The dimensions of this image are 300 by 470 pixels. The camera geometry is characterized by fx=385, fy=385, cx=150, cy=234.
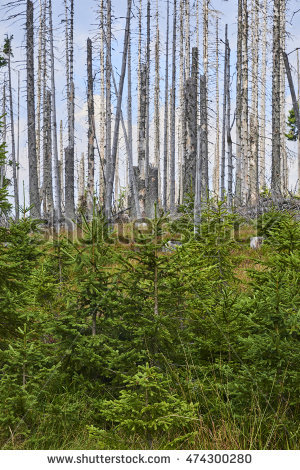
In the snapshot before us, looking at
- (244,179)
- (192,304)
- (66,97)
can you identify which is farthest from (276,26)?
(192,304)

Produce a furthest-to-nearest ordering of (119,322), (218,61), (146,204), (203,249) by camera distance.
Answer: (218,61) < (146,204) < (203,249) < (119,322)

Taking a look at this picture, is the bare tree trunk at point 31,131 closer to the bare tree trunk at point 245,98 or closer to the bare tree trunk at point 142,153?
the bare tree trunk at point 142,153

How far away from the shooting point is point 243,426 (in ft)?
10.3

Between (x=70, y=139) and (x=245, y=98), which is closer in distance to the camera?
(x=245, y=98)

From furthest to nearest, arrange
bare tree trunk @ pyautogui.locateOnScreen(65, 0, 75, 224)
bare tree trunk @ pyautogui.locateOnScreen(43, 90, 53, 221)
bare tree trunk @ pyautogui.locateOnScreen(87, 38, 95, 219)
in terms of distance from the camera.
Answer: bare tree trunk @ pyautogui.locateOnScreen(43, 90, 53, 221) → bare tree trunk @ pyautogui.locateOnScreen(87, 38, 95, 219) → bare tree trunk @ pyautogui.locateOnScreen(65, 0, 75, 224)

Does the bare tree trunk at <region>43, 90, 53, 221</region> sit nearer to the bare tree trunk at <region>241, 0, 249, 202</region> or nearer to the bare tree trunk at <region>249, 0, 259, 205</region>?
the bare tree trunk at <region>241, 0, 249, 202</region>

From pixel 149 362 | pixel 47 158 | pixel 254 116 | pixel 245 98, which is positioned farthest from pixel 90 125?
pixel 149 362

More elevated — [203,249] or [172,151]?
[172,151]

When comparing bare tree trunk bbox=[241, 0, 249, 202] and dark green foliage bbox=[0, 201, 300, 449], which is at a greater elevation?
bare tree trunk bbox=[241, 0, 249, 202]

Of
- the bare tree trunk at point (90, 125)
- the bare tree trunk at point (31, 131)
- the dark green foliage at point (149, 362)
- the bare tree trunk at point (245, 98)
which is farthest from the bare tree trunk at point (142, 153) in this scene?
the dark green foliage at point (149, 362)

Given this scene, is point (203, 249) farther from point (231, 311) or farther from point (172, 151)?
point (172, 151)

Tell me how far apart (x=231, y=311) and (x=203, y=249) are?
1.95 metres

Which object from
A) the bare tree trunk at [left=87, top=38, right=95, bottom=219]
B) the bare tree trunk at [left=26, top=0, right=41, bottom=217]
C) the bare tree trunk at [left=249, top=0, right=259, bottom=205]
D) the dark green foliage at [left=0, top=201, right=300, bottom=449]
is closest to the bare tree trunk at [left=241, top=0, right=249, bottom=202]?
the bare tree trunk at [left=249, top=0, right=259, bottom=205]

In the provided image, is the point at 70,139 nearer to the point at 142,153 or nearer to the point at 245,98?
the point at 142,153
